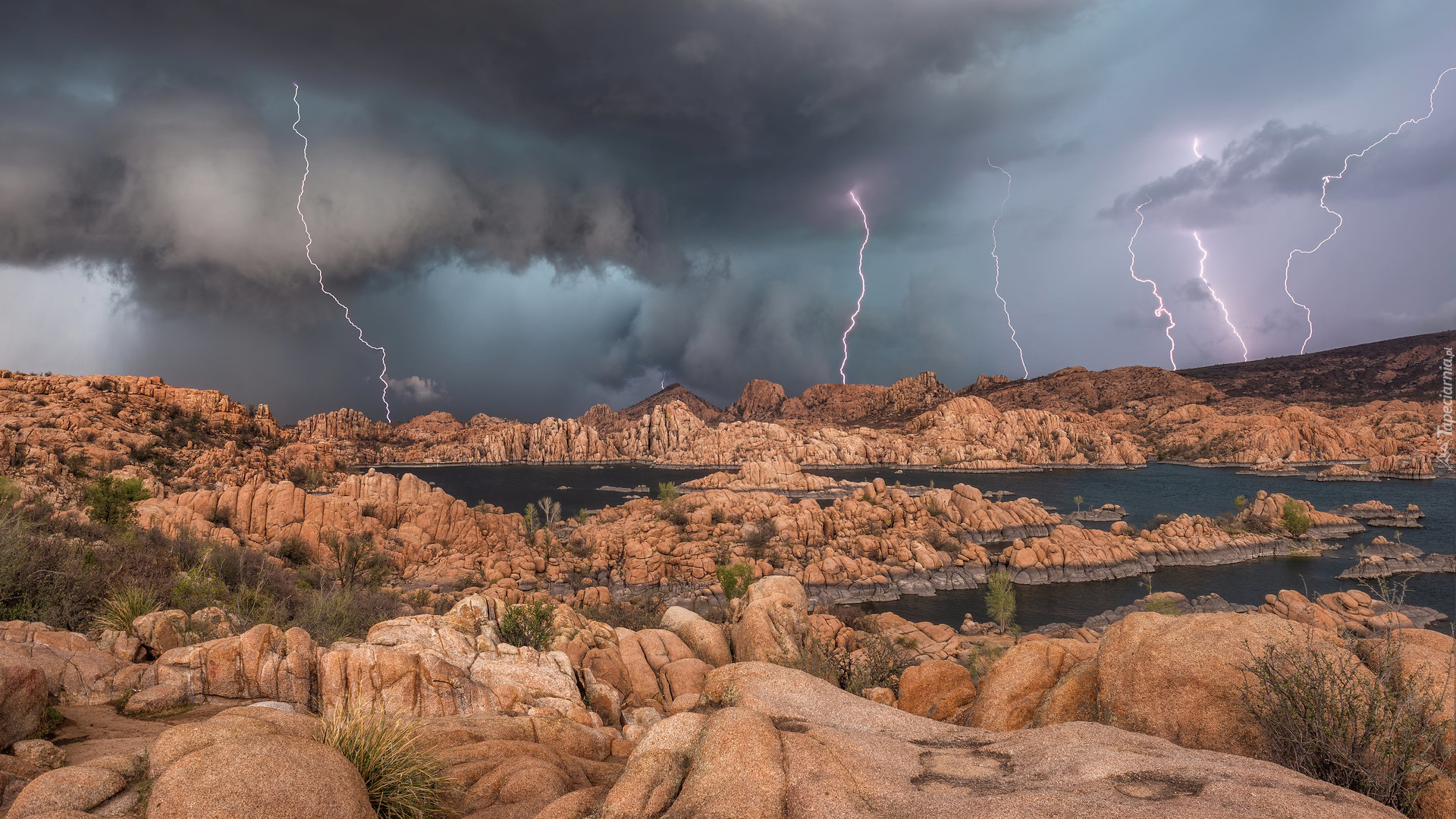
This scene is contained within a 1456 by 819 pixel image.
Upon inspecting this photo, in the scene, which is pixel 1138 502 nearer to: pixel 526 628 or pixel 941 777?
pixel 526 628

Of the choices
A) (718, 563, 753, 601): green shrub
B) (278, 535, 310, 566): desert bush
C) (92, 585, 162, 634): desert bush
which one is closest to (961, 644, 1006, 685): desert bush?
(718, 563, 753, 601): green shrub

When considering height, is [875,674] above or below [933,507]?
above

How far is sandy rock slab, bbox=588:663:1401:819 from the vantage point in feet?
16.8

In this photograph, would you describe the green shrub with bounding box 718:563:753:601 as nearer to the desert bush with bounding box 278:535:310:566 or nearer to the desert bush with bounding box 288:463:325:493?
the desert bush with bounding box 278:535:310:566

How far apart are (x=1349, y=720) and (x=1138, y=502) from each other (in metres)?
126

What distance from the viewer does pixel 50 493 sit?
99.4 ft

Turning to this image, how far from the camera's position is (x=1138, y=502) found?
108 m

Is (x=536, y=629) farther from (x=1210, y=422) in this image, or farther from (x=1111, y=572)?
(x=1210, y=422)

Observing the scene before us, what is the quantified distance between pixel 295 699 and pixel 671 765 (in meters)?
8.81

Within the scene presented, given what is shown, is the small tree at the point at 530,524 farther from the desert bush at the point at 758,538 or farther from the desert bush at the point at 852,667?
the desert bush at the point at 852,667

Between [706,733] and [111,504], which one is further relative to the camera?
[111,504]

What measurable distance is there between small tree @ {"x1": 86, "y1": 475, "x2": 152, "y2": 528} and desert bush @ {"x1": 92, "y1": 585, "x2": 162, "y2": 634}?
15.3 m

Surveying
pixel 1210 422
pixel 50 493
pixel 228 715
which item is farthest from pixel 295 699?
pixel 1210 422

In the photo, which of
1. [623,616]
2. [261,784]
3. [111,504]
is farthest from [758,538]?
[261,784]
